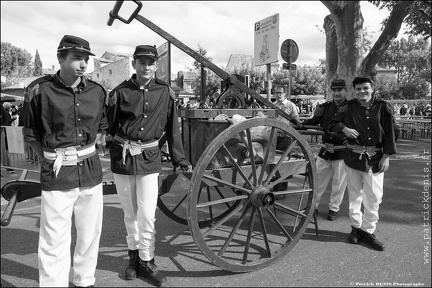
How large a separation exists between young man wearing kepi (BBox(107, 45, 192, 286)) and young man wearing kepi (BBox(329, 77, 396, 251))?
187 centimetres

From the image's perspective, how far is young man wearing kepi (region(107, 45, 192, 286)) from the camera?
2625mm

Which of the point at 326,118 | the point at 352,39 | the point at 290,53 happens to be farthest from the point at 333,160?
the point at 352,39

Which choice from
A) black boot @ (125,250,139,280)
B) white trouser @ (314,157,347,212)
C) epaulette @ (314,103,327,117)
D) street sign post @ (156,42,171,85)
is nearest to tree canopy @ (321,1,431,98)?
epaulette @ (314,103,327,117)

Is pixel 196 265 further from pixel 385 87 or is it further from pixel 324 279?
pixel 385 87

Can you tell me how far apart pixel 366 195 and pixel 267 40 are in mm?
3676

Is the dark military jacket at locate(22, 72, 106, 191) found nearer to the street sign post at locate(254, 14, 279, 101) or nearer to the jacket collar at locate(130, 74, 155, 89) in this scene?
the jacket collar at locate(130, 74, 155, 89)

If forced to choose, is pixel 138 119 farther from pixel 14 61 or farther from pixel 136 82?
pixel 14 61

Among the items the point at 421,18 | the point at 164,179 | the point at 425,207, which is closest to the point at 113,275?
the point at 164,179

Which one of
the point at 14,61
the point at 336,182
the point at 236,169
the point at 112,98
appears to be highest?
the point at 14,61

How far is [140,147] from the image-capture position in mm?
2646

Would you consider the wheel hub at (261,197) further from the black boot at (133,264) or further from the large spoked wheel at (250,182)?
the black boot at (133,264)

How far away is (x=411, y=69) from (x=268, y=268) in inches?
2216

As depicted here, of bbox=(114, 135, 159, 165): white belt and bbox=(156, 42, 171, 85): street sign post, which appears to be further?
bbox=(156, 42, 171, 85): street sign post

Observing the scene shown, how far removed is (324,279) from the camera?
2744 millimetres
